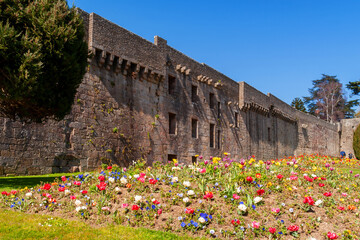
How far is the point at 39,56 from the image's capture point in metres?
9.45

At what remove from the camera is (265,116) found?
106 ft

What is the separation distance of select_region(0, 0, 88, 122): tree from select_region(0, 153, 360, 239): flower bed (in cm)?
300

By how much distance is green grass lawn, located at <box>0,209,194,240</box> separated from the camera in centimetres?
525

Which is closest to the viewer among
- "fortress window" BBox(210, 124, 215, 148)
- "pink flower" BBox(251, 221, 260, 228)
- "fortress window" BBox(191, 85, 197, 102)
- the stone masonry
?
"pink flower" BBox(251, 221, 260, 228)

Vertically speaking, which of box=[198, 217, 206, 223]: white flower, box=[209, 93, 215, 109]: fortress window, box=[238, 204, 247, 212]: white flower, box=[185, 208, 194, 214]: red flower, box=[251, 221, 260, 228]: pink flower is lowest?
box=[251, 221, 260, 228]: pink flower

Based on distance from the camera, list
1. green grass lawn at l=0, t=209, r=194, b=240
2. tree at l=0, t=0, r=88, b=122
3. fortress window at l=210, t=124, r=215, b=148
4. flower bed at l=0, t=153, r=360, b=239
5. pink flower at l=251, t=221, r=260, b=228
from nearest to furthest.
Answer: green grass lawn at l=0, t=209, r=194, b=240
pink flower at l=251, t=221, r=260, b=228
flower bed at l=0, t=153, r=360, b=239
tree at l=0, t=0, r=88, b=122
fortress window at l=210, t=124, r=215, b=148

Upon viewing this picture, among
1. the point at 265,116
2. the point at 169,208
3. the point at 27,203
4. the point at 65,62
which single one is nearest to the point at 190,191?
the point at 169,208

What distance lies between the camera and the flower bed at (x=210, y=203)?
5875 millimetres

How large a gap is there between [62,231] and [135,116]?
11.9 meters

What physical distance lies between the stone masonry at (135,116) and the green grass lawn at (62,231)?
6856 millimetres

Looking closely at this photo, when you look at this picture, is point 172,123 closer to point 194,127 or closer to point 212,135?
point 194,127

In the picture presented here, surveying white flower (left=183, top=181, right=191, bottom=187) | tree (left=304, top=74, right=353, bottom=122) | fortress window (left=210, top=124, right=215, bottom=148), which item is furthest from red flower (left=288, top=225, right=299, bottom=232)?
tree (left=304, top=74, right=353, bottom=122)

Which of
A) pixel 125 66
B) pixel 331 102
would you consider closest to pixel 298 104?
pixel 331 102

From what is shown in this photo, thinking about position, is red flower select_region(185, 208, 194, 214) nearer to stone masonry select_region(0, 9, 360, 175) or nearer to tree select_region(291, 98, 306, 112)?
stone masonry select_region(0, 9, 360, 175)
